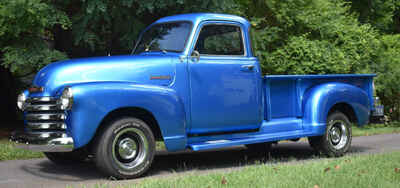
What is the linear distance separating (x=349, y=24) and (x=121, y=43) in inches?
297

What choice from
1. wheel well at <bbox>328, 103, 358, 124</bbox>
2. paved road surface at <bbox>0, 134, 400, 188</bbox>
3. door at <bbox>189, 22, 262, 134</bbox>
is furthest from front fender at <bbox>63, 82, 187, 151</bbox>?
wheel well at <bbox>328, 103, 358, 124</bbox>

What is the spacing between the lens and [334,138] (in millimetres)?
8766

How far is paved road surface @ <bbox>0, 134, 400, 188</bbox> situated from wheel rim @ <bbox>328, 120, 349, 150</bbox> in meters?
0.43

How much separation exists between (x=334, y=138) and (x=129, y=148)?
12.7 feet

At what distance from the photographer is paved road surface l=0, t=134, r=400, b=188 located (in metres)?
6.34

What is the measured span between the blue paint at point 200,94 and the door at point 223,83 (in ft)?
→ 0.05

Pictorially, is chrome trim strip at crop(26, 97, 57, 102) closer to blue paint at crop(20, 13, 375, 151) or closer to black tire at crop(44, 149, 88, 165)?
blue paint at crop(20, 13, 375, 151)

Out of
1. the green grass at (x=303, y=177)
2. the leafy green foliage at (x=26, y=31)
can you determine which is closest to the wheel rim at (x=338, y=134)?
the green grass at (x=303, y=177)

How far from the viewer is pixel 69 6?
11.4m

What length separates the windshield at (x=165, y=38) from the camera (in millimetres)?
7383

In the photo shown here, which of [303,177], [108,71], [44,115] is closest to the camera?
[303,177]

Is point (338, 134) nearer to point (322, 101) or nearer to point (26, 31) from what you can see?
point (322, 101)

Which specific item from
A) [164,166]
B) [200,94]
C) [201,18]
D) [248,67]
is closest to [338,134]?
[248,67]

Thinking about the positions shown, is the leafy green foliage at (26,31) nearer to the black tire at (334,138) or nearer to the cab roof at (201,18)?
the cab roof at (201,18)
